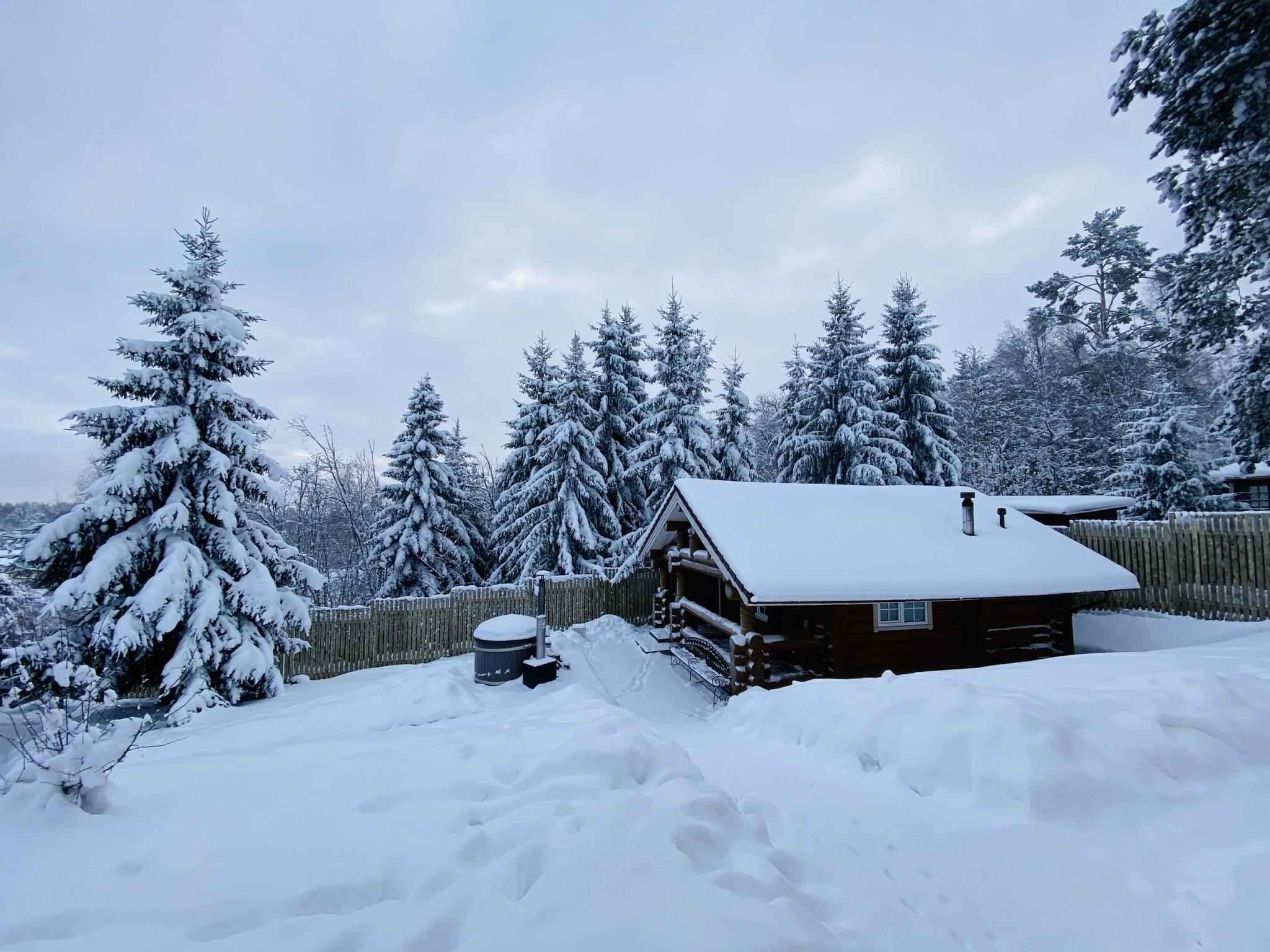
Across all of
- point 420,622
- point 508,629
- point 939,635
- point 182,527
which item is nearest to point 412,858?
point 508,629

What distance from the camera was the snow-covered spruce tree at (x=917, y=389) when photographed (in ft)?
74.7

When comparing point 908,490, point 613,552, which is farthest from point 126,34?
point 908,490

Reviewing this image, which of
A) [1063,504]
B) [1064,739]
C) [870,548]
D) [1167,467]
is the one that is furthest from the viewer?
[1167,467]

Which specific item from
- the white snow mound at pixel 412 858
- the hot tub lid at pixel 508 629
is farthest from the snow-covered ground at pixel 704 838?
the hot tub lid at pixel 508 629

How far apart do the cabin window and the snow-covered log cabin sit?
0.07 ft

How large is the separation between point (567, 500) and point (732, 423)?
815 cm

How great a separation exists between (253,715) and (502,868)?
29.6 ft

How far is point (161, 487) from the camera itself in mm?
9977

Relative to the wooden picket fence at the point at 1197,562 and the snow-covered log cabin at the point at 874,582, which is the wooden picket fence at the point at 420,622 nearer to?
the snow-covered log cabin at the point at 874,582

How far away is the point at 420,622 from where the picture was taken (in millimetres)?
14289

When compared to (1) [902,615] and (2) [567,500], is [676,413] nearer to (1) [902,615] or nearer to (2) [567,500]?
(2) [567,500]

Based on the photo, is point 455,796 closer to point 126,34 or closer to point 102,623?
point 102,623

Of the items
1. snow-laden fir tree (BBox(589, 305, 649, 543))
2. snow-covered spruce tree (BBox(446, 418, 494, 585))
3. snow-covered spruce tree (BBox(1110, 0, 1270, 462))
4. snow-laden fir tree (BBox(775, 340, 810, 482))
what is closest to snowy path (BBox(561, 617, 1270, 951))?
snow-covered spruce tree (BBox(1110, 0, 1270, 462))

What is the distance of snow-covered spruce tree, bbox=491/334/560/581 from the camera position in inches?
Answer: 847
